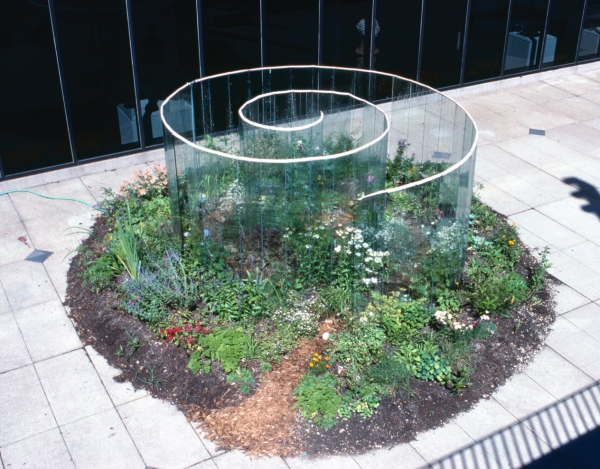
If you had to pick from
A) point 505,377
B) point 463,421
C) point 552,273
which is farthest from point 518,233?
point 463,421

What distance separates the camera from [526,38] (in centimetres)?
1563

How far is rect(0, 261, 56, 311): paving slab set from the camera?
330 inches

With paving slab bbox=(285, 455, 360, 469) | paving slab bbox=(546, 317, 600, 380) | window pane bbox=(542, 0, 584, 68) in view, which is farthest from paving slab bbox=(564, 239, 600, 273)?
window pane bbox=(542, 0, 584, 68)

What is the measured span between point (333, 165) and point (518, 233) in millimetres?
3608

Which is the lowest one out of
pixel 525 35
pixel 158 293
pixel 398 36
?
pixel 158 293

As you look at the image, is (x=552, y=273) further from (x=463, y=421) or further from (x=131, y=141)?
(x=131, y=141)

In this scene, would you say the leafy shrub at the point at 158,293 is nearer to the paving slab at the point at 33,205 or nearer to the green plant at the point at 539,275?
the paving slab at the point at 33,205

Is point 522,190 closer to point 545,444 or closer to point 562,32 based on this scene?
point 545,444

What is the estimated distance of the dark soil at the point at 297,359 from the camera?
6.50 meters

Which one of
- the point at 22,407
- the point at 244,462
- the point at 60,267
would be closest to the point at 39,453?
the point at 22,407

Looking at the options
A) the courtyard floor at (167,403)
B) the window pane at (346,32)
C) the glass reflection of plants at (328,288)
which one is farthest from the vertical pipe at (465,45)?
the glass reflection of plants at (328,288)

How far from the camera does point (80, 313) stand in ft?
26.7

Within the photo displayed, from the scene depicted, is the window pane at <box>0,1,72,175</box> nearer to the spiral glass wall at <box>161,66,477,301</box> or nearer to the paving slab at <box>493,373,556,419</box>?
the spiral glass wall at <box>161,66,477,301</box>

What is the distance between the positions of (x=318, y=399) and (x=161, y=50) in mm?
7293
